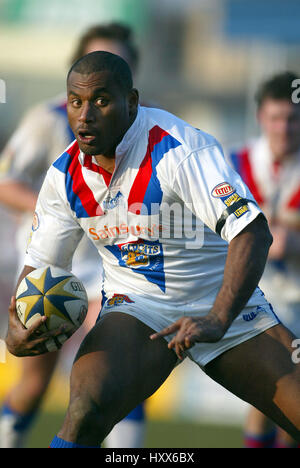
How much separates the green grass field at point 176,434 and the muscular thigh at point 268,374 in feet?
10.3

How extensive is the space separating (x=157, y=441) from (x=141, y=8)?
13285 mm

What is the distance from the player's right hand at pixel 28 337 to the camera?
333cm

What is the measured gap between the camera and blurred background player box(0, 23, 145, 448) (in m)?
4.90

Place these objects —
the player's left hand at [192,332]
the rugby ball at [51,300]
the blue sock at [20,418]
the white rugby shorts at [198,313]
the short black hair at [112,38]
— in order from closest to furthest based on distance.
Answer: the player's left hand at [192,332]
the rugby ball at [51,300]
the white rugby shorts at [198,313]
the blue sock at [20,418]
the short black hair at [112,38]

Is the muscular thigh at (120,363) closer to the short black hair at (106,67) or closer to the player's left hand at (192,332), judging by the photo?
the player's left hand at (192,332)

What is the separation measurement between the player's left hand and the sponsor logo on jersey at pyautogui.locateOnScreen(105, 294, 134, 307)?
67 cm

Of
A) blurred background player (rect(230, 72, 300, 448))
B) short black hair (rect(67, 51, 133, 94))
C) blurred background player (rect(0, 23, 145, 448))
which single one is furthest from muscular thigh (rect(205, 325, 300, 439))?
blurred background player (rect(230, 72, 300, 448))

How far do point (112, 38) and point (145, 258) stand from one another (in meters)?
2.12

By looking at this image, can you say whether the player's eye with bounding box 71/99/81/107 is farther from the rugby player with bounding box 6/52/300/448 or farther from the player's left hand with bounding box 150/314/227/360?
the player's left hand with bounding box 150/314/227/360

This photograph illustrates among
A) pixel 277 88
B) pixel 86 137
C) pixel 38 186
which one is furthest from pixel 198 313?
pixel 277 88

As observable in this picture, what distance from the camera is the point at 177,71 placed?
20438 mm

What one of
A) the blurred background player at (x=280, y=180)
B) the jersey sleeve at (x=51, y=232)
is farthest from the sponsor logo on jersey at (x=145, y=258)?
the blurred background player at (x=280, y=180)
